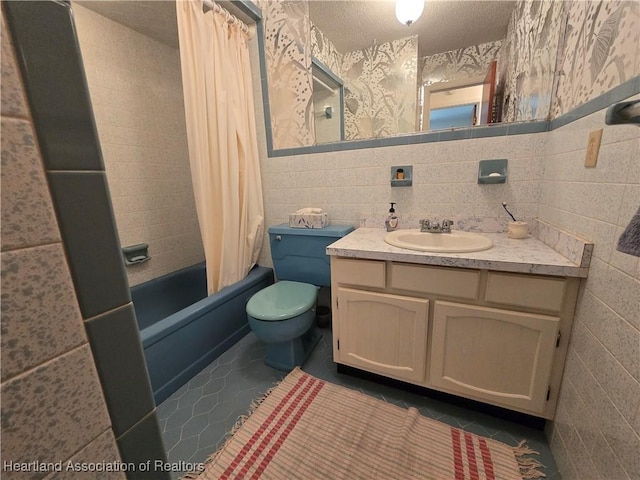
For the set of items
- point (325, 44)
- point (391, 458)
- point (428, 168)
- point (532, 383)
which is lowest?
point (391, 458)

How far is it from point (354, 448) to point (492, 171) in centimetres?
144

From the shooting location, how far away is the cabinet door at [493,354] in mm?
1019

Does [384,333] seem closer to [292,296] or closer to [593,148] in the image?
[292,296]

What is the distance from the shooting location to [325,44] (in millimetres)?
1770

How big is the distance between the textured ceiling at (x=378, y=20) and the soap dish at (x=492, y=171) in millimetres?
664

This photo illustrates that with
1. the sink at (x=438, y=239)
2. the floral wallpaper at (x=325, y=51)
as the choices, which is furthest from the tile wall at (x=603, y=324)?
the floral wallpaper at (x=325, y=51)

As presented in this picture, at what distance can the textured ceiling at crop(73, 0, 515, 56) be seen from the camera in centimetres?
140

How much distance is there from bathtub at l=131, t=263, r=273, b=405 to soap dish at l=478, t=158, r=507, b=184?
152 centimetres

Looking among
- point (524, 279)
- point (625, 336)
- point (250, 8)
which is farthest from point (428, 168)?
point (250, 8)

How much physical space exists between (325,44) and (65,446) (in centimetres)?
215

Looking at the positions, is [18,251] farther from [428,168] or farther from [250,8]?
[250,8]

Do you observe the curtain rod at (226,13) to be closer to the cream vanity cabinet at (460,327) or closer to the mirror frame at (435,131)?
the mirror frame at (435,131)

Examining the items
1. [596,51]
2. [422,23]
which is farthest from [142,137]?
[596,51]

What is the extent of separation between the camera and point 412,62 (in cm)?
156
